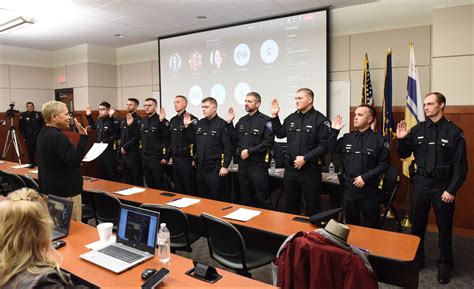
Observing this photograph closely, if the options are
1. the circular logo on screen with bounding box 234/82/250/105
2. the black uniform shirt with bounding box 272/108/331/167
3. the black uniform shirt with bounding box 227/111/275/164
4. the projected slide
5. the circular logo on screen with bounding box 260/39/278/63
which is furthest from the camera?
the circular logo on screen with bounding box 234/82/250/105

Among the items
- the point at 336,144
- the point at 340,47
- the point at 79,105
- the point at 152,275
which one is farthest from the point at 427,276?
the point at 79,105

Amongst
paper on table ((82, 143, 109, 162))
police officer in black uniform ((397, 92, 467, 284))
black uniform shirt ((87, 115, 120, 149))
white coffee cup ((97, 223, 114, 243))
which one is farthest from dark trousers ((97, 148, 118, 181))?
police officer in black uniform ((397, 92, 467, 284))

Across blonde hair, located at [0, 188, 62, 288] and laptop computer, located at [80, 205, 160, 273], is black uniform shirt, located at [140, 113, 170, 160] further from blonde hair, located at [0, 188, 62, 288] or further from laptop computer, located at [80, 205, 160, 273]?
blonde hair, located at [0, 188, 62, 288]

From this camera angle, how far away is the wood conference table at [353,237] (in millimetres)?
2039

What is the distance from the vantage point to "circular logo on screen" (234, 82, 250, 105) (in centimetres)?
643

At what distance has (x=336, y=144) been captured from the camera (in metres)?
3.69

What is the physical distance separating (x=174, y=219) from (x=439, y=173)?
2346 millimetres

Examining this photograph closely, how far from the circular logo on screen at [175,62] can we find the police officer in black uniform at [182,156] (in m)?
2.47

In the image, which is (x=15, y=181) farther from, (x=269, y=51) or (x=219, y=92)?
(x=269, y=51)

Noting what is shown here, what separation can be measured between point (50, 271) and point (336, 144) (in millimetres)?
3009

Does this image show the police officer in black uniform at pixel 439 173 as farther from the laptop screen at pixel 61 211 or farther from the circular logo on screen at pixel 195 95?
the circular logo on screen at pixel 195 95

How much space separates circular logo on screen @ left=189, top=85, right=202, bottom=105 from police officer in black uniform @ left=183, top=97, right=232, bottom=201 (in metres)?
2.57

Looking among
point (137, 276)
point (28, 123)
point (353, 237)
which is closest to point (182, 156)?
point (353, 237)

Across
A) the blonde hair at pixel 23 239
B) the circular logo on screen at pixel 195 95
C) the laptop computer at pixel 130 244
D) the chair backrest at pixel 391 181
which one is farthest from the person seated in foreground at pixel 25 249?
the circular logo on screen at pixel 195 95
